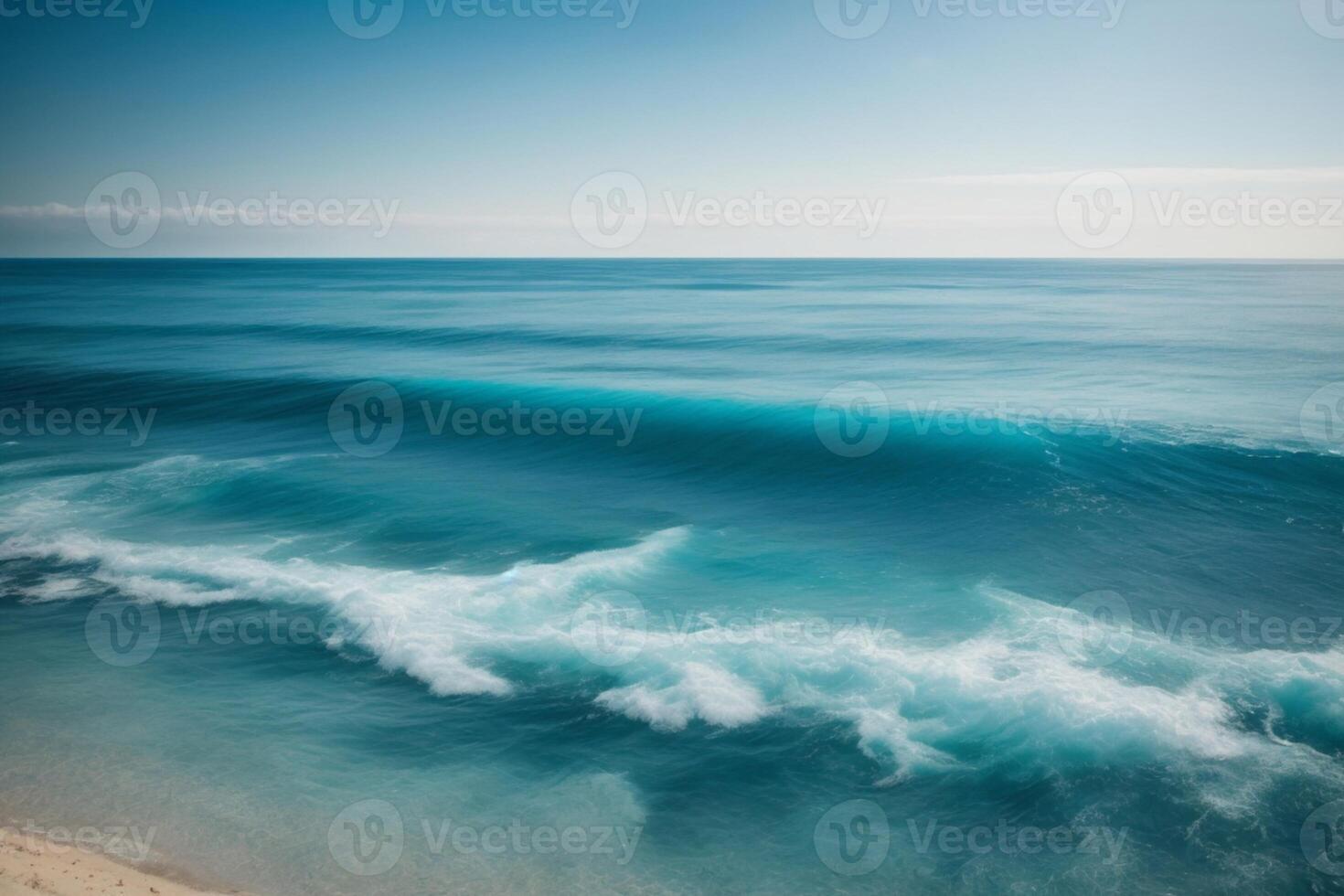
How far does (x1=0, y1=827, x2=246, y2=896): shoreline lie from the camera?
880 centimetres

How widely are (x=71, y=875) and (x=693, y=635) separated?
10267 millimetres

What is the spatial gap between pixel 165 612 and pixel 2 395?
106ft

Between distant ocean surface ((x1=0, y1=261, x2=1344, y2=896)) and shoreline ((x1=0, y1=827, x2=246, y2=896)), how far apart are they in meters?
0.48

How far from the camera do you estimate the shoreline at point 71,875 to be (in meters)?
8.80

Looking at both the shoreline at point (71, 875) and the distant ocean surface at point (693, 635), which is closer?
the shoreline at point (71, 875)

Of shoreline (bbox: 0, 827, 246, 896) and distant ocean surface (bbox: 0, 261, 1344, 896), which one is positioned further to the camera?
distant ocean surface (bbox: 0, 261, 1344, 896)

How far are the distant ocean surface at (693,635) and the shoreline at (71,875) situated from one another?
484mm

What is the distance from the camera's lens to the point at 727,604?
16.6m

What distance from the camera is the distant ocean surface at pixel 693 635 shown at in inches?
401

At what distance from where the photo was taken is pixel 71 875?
29.7ft

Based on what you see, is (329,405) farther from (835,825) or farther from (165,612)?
(835,825)

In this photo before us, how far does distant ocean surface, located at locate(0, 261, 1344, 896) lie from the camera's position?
10195mm

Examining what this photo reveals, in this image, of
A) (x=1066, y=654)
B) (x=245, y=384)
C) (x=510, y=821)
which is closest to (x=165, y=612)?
(x=510, y=821)

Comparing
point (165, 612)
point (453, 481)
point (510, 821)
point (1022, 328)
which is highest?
point (1022, 328)
